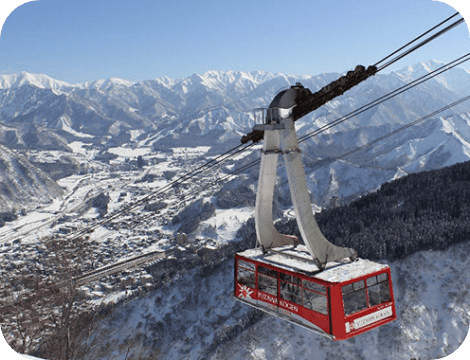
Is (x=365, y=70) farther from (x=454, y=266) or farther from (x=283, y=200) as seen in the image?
(x=283, y=200)

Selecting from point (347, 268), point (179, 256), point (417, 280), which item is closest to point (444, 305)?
point (417, 280)

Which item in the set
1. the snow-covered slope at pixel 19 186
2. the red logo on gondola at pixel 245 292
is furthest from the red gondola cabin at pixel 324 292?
the snow-covered slope at pixel 19 186

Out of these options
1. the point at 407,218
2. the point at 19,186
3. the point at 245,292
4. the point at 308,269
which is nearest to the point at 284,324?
the point at 407,218

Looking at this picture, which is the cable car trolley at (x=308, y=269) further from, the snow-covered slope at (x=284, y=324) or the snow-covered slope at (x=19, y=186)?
the snow-covered slope at (x=19, y=186)

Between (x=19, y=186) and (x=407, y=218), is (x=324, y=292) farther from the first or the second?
(x=19, y=186)

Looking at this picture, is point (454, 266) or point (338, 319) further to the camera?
point (454, 266)

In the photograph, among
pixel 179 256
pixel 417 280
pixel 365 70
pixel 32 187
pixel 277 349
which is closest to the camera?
pixel 365 70

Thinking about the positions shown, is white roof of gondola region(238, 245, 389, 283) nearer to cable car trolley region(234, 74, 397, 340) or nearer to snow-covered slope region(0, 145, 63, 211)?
cable car trolley region(234, 74, 397, 340)
